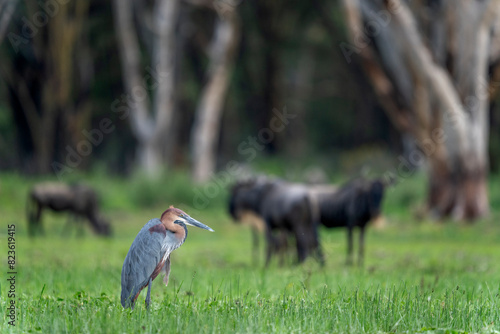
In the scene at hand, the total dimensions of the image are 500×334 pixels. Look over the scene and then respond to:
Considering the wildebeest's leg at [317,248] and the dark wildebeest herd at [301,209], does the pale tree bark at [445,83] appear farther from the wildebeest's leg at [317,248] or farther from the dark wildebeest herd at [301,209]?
the wildebeest's leg at [317,248]

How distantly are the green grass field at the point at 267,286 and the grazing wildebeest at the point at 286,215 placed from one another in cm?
48

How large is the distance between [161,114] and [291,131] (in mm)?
21082

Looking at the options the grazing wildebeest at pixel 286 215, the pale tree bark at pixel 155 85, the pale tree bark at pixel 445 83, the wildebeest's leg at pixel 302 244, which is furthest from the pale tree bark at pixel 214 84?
the wildebeest's leg at pixel 302 244

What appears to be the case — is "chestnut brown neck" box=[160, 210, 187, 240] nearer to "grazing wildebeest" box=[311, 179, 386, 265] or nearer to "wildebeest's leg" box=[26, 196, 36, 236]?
"grazing wildebeest" box=[311, 179, 386, 265]

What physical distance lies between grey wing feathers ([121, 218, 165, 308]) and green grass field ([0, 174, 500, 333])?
226 millimetres

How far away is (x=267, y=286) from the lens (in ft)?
30.0

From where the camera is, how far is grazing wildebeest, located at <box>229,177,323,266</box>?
1298cm

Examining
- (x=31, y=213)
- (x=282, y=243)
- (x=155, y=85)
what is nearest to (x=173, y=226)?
(x=282, y=243)

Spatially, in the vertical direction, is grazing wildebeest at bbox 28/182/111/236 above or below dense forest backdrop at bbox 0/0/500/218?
below

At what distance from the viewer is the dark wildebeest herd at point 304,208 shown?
42.8 ft

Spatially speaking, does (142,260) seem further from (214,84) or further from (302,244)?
(214,84)

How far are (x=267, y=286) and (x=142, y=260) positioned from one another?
9.46ft

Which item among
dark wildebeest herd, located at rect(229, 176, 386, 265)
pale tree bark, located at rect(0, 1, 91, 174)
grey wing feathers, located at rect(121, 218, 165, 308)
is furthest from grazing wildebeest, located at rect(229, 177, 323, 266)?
pale tree bark, located at rect(0, 1, 91, 174)

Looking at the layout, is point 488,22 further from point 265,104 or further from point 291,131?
point 291,131
